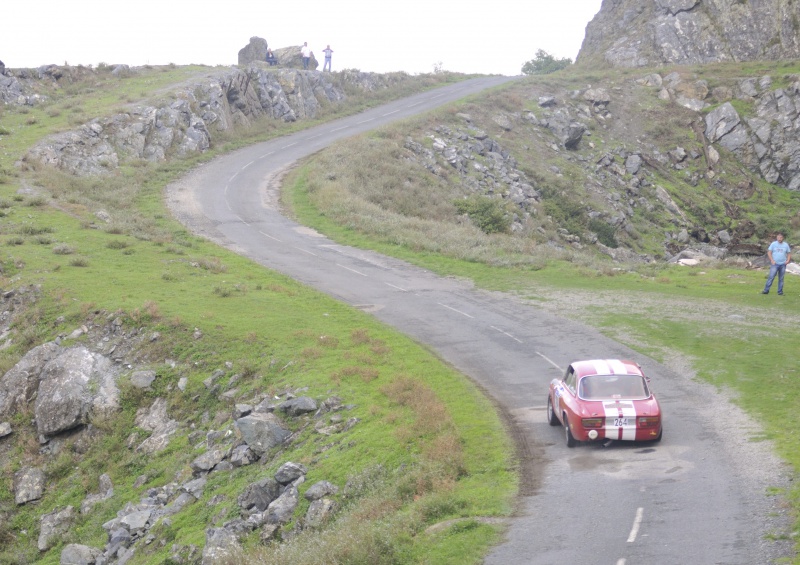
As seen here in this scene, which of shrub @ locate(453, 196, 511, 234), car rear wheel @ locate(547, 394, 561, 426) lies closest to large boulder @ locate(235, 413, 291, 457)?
car rear wheel @ locate(547, 394, 561, 426)

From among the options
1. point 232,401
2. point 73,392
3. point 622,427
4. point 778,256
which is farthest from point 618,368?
point 778,256

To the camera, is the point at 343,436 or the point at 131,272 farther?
the point at 131,272

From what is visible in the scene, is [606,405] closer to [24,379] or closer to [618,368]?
[618,368]

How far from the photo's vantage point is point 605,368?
56.8 feet

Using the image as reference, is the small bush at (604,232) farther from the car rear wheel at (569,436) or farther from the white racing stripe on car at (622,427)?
the white racing stripe on car at (622,427)

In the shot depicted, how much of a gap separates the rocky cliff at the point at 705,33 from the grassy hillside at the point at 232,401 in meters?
60.7

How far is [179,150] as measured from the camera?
2308 inches

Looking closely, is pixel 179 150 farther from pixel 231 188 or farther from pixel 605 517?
pixel 605 517

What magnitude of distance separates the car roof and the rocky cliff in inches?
2768

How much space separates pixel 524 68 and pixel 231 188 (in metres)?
87.1

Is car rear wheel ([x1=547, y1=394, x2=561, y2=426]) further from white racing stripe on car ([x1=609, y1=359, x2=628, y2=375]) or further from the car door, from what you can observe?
white racing stripe on car ([x1=609, y1=359, x2=628, y2=375])

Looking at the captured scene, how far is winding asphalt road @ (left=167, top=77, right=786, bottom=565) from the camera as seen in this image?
11.7 meters

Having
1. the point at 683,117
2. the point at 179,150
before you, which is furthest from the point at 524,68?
the point at 179,150

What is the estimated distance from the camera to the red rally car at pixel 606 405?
1588cm
